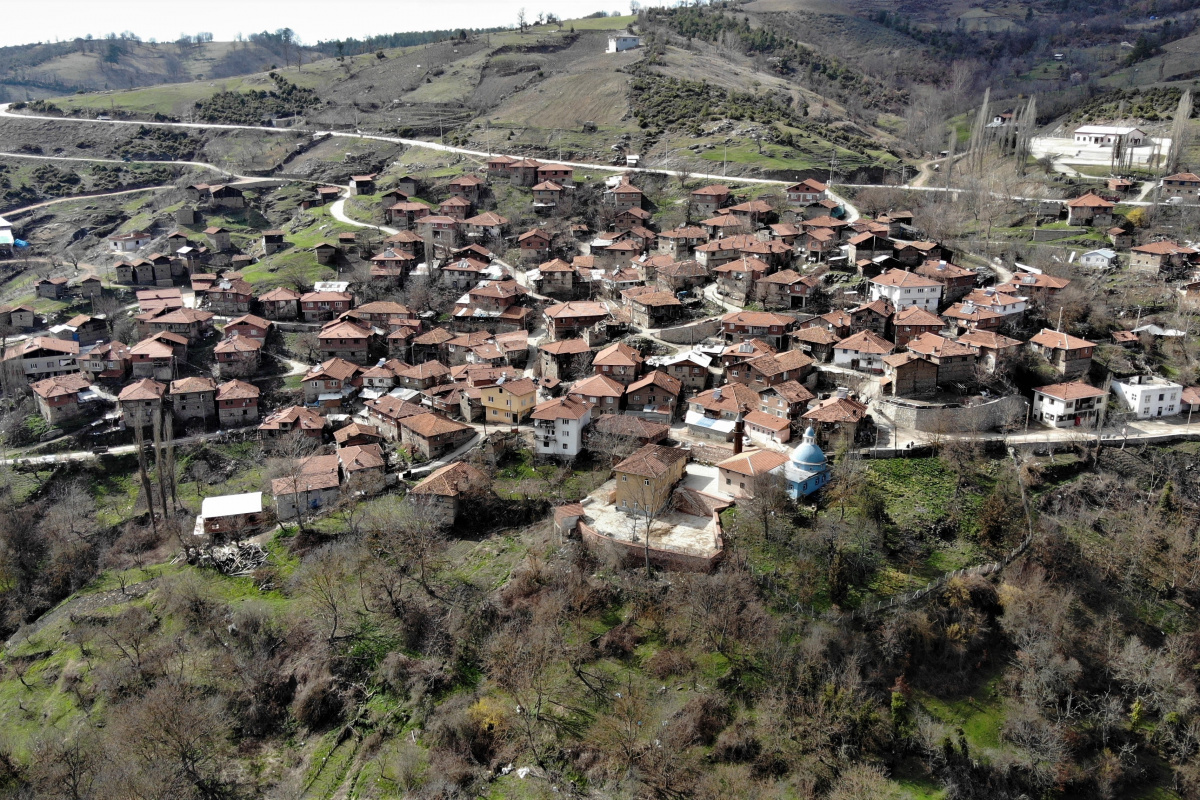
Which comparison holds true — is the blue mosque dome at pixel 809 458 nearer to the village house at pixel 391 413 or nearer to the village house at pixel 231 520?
the village house at pixel 391 413

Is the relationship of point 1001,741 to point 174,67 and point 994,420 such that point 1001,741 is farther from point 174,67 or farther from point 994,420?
point 174,67

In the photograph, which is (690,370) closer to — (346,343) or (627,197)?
(346,343)

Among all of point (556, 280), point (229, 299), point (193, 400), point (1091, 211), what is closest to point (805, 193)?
point (1091, 211)

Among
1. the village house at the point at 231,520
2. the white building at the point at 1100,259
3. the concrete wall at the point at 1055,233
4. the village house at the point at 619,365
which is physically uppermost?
the concrete wall at the point at 1055,233

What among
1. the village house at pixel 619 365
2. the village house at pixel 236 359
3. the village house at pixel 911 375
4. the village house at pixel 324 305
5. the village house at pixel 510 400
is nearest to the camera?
the village house at pixel 911 375

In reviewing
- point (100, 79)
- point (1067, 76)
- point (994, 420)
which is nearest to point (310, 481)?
point (994, 420)

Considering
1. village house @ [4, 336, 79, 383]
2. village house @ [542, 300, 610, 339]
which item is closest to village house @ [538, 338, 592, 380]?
village house @ [542, 300, 610, 339]

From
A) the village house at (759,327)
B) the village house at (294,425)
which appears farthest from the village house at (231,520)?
the village house at (759,327)
